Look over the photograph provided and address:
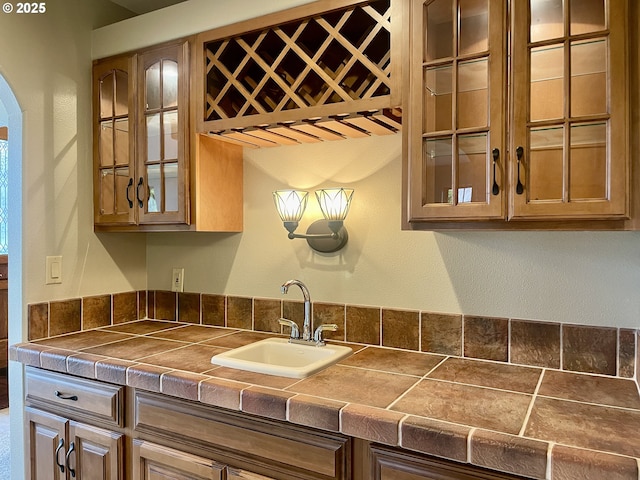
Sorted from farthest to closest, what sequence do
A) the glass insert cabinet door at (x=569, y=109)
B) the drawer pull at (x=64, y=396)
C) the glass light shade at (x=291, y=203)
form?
the glass light shade at (x=291, y=203) → the drawer pull at (x=64, y=396) → the glass insert cabinet door at (x=569, y=109)

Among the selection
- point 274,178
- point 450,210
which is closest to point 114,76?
point 274,178

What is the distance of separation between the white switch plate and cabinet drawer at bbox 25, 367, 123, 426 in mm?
378

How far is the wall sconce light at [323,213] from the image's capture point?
1878 millimetres

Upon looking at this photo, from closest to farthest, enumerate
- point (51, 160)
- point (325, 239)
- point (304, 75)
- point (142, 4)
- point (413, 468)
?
1. point (413, 468)
2. point (304, 75)
3. point (325, 239)
4. point (51, 160)
5. point (142, 4)

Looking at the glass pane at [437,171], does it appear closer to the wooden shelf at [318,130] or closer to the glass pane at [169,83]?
the wooden shelf at [318,130]

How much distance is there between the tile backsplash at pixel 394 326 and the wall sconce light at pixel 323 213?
0.87ft

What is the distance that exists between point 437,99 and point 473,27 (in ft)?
0.74

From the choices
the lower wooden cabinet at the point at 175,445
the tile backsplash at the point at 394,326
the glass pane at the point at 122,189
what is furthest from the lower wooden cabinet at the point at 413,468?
the glass pane at the point at 122,189

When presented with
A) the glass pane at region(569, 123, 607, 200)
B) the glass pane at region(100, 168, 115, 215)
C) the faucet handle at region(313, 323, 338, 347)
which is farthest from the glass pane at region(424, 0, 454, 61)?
the glass pane at region(100, 168, 115, 215)

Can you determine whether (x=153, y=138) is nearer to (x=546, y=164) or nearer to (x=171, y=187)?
(x=171, y=187)

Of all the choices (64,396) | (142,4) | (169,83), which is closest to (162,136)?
(169,83)

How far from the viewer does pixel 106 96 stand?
7.30 feet

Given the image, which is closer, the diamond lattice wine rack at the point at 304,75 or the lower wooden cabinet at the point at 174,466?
the lower wooden cabinet at the point at 174,466

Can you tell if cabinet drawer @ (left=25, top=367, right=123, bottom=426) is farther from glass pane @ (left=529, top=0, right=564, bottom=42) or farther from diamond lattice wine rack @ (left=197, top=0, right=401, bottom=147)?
glass pane @ (left=529, top=0, right=564, bottom=42)
